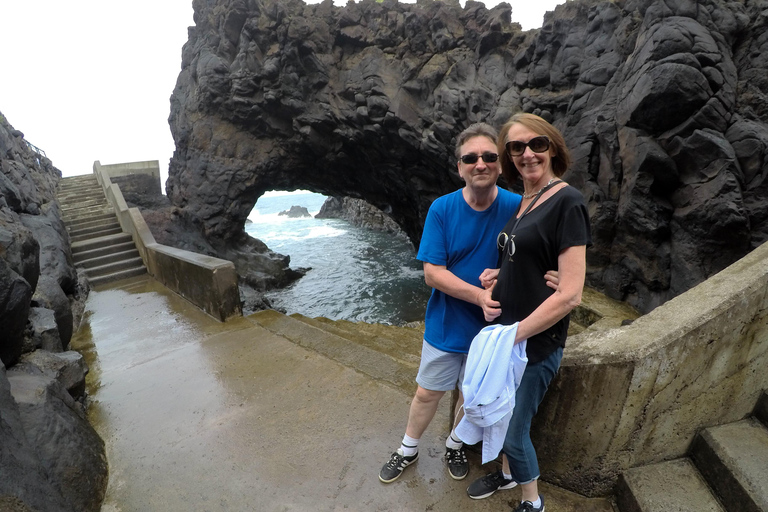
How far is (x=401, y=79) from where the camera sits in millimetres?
14547

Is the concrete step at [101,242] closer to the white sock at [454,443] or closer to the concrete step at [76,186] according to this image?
the concrete step at [76,186]

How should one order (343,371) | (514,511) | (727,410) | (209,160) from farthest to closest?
(209,160), (343,371), (727,410), (514,511)

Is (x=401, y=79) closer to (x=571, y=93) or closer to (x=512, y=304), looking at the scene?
(x=571, y=93)

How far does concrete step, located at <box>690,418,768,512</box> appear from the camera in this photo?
5.61ft

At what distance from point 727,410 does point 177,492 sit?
3.26 metres

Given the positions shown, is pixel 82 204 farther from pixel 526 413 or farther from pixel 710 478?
pixel 710 478

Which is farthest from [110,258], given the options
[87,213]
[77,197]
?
[77,197]

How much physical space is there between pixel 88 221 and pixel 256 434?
11.2m

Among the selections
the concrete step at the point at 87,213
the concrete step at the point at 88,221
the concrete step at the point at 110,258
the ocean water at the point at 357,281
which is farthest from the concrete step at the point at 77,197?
the ocean water at the point at 357,281

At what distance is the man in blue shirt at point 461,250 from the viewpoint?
1893 mm

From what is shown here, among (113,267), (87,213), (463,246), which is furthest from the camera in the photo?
(87,213)

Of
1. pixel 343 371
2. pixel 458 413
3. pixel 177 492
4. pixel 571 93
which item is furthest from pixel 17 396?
pixel 571 93

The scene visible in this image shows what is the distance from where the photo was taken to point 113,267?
28.4ft

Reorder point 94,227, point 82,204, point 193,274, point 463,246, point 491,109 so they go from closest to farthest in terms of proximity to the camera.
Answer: point 463,246 < point 193,274 < point 94,227 < point 82,204 < point 491,109
